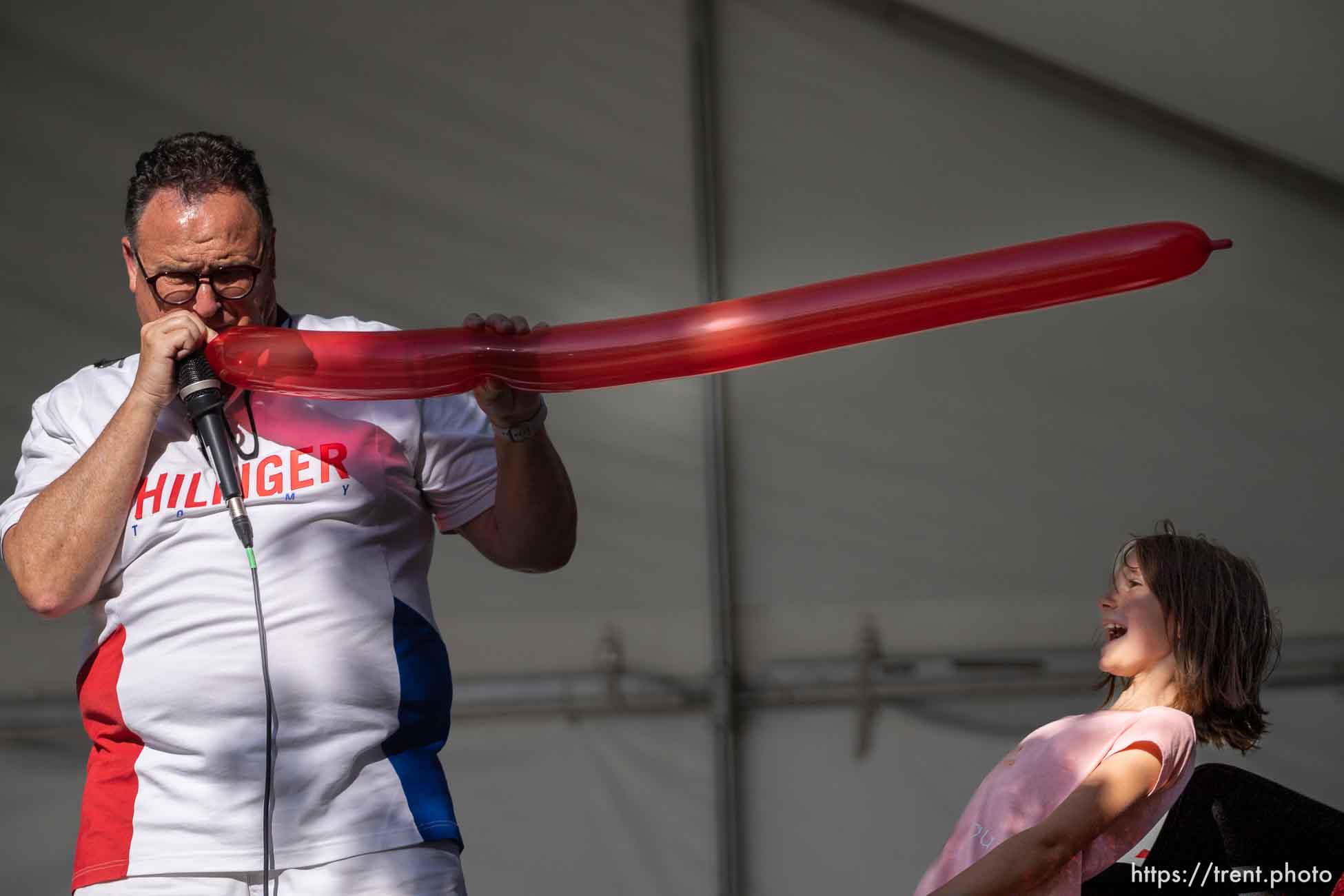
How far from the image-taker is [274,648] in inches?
53.0

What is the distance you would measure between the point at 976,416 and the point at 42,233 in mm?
2276

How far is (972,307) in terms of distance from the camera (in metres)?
1.31

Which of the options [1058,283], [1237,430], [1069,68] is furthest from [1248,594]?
[1069,68]

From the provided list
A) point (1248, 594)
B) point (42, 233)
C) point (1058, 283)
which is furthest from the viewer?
point (42, 233)

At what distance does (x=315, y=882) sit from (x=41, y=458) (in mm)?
573

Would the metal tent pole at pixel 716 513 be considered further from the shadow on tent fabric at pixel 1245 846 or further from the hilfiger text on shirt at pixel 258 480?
the hilfiger text on shirt at pixel 258 480

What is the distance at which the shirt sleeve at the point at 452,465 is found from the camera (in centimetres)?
150

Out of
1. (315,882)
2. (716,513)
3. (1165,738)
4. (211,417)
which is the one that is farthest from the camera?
(716,513)

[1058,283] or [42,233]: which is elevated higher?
[42,233]

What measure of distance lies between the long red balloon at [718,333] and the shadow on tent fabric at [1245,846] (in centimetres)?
108

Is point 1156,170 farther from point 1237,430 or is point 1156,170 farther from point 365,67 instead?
point 365,67

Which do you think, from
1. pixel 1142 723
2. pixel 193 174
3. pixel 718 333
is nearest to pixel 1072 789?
pixel 1142 723

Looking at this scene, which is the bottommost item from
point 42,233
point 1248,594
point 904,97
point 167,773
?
point 167,773

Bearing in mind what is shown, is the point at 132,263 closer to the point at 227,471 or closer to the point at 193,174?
the point at 193,174
